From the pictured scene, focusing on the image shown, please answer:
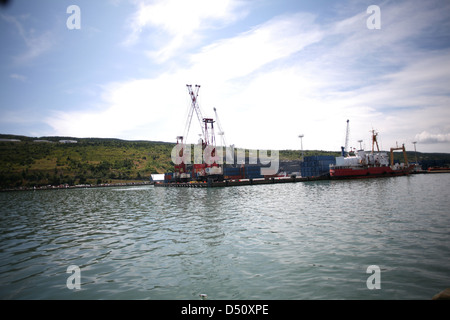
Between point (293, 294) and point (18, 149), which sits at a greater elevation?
point (18, 149)

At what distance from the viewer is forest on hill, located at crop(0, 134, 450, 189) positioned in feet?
370

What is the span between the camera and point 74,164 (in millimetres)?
129375

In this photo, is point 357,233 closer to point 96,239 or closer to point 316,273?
point 316,273

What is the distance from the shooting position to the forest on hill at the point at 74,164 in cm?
11275

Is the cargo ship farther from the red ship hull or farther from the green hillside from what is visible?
the green hillside

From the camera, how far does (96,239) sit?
49.8 ft

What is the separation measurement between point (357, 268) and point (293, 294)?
315 cm

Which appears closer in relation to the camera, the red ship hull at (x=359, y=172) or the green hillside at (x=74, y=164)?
the red ship hull at (x=359, y=172)

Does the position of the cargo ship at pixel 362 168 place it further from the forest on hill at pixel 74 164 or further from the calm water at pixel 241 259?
the forest on hill at pixel 74 164

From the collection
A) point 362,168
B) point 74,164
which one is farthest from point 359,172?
point 74,164

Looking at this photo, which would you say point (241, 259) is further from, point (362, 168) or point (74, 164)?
point (74, 164)

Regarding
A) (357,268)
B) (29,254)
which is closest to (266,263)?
(357,268)

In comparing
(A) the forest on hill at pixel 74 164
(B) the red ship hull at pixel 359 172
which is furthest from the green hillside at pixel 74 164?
(B) the red ship hull at pixel 359 172
